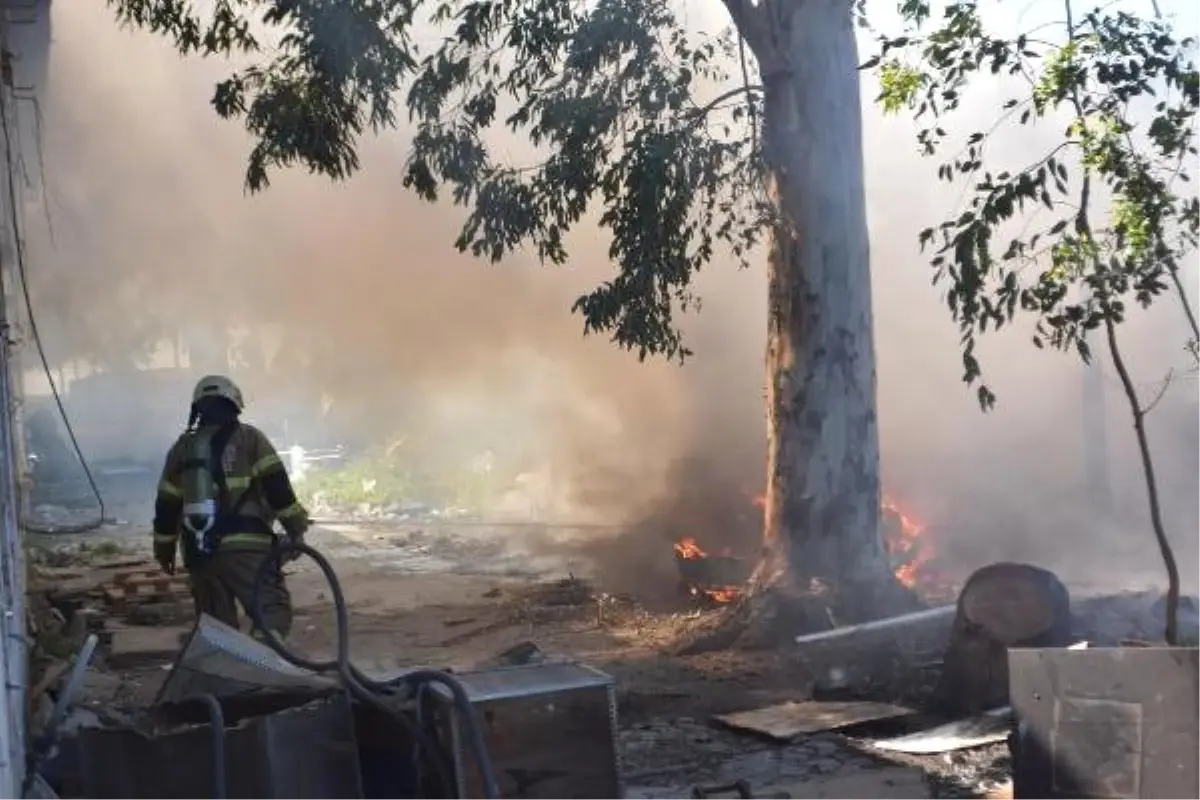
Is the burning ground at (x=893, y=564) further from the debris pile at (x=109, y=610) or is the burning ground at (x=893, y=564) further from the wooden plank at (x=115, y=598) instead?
the wooden plank at (x=115, y=598)

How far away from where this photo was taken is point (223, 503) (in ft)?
22.6

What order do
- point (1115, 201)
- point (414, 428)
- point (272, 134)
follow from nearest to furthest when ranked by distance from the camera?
1. point (1115, 201)
2. point (272, 134)
3. point (414, 428)

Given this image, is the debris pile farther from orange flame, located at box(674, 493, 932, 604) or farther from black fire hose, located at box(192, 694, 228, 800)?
orange flame, located at box(674, 493, 932, 604)

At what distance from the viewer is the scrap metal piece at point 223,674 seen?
14.7ft

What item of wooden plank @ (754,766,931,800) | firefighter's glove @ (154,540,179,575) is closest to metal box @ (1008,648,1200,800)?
wooden plank @ (754,766,931,800)

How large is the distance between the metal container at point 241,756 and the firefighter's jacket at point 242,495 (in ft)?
8.14

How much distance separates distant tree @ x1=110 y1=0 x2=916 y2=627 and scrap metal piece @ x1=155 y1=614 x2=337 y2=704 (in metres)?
4.56

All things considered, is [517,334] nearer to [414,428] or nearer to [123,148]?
[414,428]

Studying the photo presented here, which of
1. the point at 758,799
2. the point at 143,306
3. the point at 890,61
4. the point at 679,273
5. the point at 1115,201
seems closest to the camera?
the point at 758,799

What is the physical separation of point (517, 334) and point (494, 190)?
945 centimetres

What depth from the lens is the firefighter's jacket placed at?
6863 millimetres

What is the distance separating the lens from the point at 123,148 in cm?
2067

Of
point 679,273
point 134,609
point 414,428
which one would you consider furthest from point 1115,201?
point 414,428

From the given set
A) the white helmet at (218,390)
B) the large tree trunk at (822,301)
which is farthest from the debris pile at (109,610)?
the large tree trunk at (822,301)
